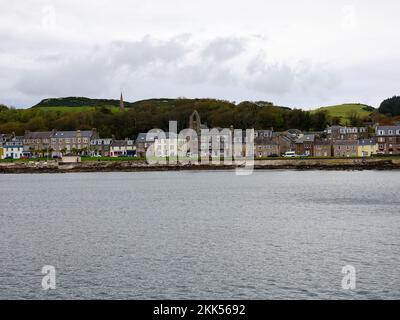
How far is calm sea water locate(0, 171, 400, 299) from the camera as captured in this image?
1697 centimetres

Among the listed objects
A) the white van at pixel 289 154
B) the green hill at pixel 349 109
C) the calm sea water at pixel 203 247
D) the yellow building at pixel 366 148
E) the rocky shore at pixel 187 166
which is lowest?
the calm sea water at pixel 203 247

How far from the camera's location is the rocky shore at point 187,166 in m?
82.6

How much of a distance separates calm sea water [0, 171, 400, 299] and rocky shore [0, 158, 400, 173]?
41.5m

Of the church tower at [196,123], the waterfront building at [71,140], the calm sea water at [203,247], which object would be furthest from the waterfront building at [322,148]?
the calm sea water at [203,247]

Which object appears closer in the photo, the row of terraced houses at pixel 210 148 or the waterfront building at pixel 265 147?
the row of terraced houses at pixel 210 148

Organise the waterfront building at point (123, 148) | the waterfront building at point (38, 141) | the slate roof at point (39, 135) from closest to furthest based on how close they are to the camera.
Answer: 1. the waterfront building at point (123, 148)
2. the waterfront building at point (38, 141)
3. the slate roof at point (39, 135)

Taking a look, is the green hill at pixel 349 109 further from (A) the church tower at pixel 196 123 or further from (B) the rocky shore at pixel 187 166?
(B) the rocky shore at pixel 187 166

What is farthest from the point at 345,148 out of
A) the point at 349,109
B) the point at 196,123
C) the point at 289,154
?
the point at 349,109

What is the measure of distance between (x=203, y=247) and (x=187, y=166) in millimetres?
66584

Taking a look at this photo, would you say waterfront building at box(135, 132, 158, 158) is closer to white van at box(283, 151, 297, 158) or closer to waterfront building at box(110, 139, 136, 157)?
waterfront building at box(110, 139, 136, 157)

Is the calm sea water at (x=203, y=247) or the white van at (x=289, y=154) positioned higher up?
the white van at (x=289, y=154)

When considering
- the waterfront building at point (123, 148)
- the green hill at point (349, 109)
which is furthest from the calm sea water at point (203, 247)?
the green hill at point (349, 109)

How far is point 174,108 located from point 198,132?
73.3ft

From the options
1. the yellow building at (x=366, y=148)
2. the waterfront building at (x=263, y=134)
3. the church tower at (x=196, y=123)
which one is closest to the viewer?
the yellow building at (x=366, y=148)
